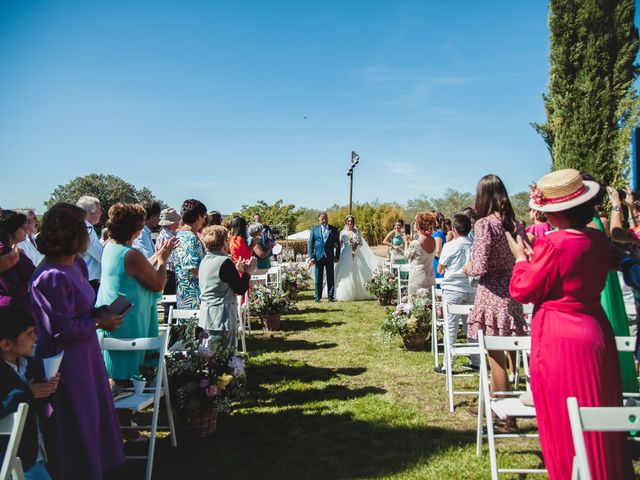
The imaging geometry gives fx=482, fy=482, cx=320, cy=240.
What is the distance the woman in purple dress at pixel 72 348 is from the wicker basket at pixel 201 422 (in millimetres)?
1441

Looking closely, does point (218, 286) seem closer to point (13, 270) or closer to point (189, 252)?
point (189, 252)

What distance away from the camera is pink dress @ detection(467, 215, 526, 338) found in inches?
170

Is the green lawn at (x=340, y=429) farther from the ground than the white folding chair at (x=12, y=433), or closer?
closer

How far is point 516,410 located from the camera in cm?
329

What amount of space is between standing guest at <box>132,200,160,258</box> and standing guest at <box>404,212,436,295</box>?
152 inches

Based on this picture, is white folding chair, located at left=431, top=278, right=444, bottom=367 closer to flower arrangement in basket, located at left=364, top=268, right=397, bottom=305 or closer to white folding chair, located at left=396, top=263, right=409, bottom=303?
white folding chair, located at left=396, top=263, right=409, bottom=303

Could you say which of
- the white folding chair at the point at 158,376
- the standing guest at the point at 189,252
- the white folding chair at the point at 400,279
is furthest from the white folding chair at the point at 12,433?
the white folding chair at the point at 400,279

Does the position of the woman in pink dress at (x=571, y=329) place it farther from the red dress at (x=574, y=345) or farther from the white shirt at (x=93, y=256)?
the white shirt at (x=93, y=256)

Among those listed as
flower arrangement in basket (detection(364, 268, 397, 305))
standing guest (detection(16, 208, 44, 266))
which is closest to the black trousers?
flower arrangement in basket (detection(364, 268, 397, 305))

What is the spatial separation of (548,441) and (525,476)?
1.18m

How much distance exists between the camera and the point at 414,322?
7.41 m

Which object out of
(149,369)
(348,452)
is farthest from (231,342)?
(348,452)

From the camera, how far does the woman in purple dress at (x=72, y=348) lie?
2824 mm

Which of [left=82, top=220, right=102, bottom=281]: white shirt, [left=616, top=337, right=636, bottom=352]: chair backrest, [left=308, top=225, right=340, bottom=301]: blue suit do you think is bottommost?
[left=616, top=337, right=636, bottom=352]: chair backrest
